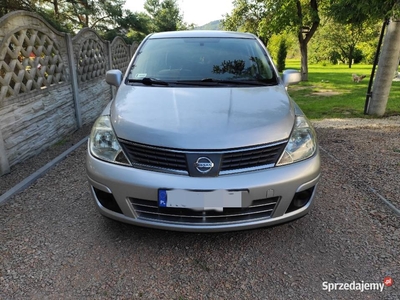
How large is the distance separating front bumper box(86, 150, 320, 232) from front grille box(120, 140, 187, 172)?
2.4 inches

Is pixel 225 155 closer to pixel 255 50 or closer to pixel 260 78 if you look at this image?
pixel 260 78

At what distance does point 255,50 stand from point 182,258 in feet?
7.54

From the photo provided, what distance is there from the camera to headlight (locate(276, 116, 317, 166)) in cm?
198

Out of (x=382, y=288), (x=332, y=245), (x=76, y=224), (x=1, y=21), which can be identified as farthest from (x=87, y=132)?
(x=382, y=288)

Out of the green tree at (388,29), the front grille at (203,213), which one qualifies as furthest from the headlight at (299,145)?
the green tree at (388,29)

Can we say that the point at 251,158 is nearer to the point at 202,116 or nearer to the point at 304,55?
the point at 202,116

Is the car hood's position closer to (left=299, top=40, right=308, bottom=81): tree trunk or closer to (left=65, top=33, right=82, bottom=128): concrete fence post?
(left=65, top=33, right=82, bottom=128): concrete fence post

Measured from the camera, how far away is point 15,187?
3.03m

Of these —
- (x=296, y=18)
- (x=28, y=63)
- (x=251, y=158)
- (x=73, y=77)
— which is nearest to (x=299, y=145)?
(x=251, y=158)

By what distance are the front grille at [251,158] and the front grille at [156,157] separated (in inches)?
10.8

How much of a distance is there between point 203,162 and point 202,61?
4.94ft

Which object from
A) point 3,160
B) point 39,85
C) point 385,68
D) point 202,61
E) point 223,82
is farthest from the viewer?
point 385,68

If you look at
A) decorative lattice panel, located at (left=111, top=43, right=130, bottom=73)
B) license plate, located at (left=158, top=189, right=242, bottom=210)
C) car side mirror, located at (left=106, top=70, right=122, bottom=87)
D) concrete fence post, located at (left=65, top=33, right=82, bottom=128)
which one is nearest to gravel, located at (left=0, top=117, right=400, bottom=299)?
license plate, located at (left=158, top=189, right=242, bottom=210)

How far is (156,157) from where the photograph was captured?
1.90 m
